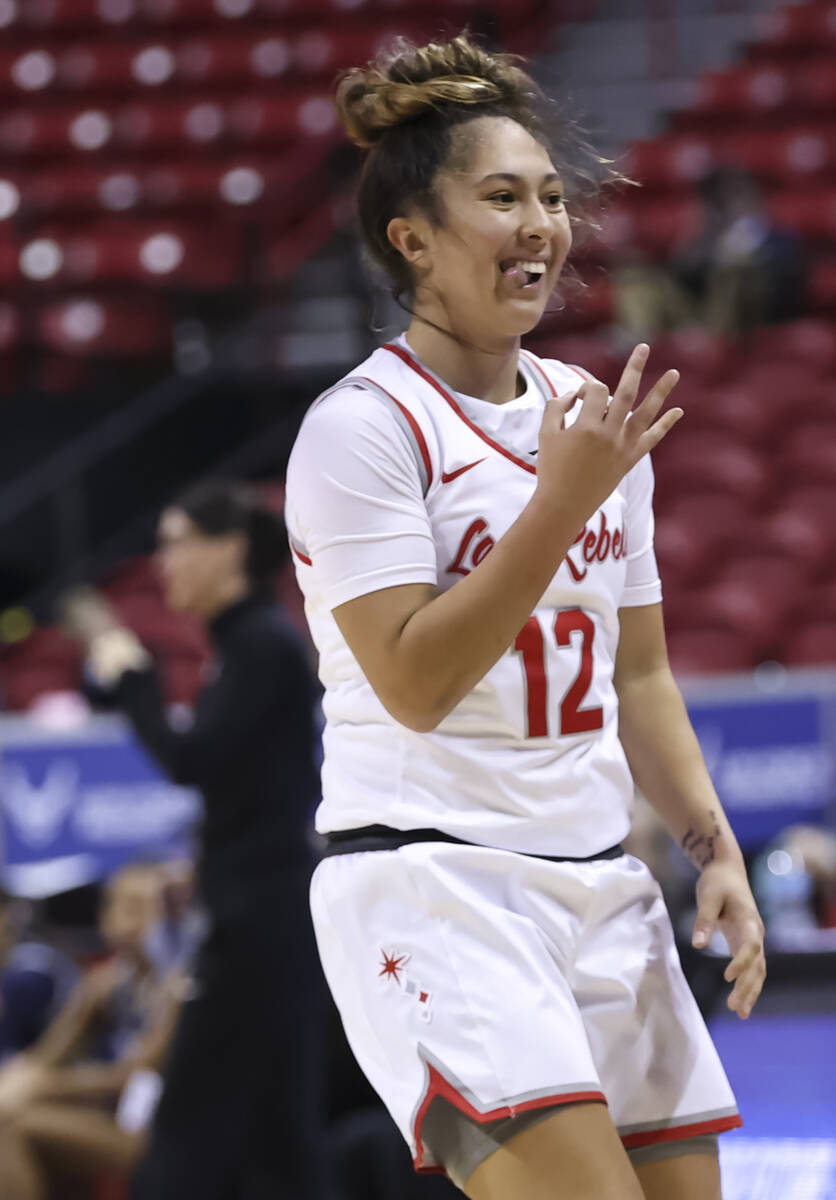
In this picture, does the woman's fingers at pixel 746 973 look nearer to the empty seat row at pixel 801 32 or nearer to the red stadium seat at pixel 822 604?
the red stadium seat at pixel 822 604

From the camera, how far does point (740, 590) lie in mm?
7074

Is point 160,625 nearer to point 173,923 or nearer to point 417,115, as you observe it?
point 173,923

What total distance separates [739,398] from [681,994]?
658 cm

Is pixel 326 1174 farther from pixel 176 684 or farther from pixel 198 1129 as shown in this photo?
pixel 176 684

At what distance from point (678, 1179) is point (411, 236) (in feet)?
3.42

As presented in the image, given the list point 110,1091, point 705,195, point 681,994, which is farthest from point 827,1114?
point 705,195

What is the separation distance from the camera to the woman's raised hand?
5.46 feet

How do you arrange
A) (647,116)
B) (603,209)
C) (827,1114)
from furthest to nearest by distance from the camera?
(647,116), (827,1114), (603,209)

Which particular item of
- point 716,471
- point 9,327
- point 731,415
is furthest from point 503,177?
point 9,327

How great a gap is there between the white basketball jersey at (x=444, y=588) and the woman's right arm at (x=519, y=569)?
74 mm

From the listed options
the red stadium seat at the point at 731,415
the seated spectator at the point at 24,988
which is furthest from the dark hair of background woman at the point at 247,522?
the red stadium seat at the point at 731,415

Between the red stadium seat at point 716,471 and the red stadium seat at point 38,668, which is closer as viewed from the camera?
the red stadium seat at point 38,668

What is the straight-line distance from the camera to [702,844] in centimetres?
198

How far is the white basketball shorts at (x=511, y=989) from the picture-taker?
1.69 m
